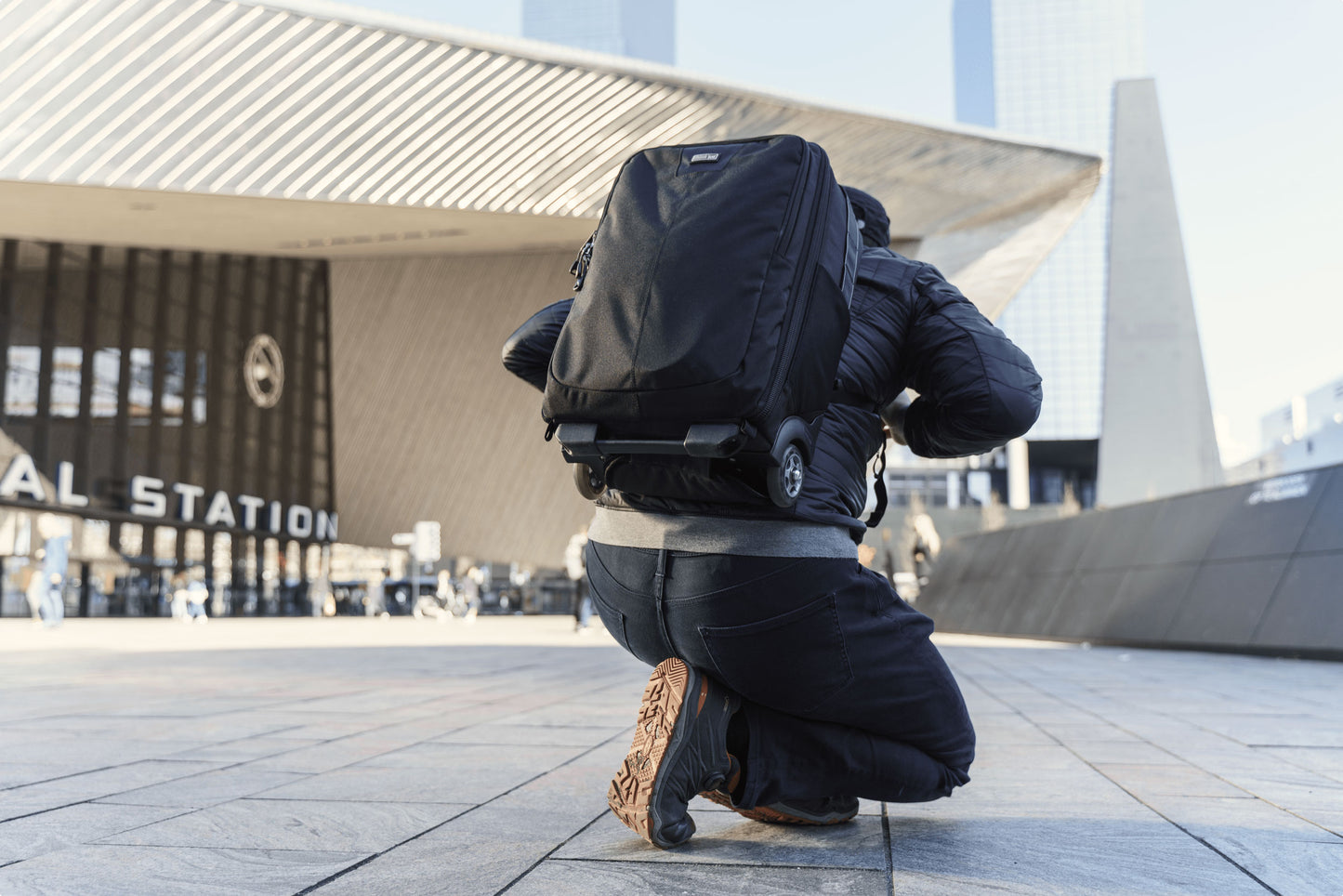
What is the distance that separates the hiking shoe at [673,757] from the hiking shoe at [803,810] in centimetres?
19

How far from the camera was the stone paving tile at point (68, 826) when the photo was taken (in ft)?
8.09

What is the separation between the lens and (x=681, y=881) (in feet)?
7.10

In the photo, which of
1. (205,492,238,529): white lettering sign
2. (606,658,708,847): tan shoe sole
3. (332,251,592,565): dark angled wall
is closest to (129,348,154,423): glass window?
(205,492,238,529): white lettering sign

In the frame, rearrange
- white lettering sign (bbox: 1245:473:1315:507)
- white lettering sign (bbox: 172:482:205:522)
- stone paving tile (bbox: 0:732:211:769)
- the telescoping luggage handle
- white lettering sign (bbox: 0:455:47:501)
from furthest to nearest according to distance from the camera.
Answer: white lettering sign (bbox: 172:482:205:522)
white lettering sign (bbox: 0:455:47:501)
white lettering sign (bbox: 1245:473:1315:507)
stone paving tile (bbox: 0:732:211:769)
the telescoping luggage handle

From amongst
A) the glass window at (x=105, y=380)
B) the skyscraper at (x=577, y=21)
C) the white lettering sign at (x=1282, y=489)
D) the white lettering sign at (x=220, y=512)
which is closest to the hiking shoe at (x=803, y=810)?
the white lettering sign at (x=1282, y=489)

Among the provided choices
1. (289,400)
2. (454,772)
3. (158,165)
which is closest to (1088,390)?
(289,400)

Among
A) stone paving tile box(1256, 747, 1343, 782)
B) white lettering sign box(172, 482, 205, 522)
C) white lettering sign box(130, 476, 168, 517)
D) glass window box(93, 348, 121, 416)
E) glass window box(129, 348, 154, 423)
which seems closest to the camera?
stone paving tile box(1256, 747, 1343, 782)

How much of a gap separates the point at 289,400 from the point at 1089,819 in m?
33.9

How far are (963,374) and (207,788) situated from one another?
2.49 metres

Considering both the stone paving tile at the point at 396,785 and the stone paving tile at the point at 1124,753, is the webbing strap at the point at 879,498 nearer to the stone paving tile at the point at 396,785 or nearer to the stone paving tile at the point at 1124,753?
the stone paving tile at the point at 396,785

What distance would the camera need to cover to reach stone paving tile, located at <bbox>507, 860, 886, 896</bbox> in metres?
2.09

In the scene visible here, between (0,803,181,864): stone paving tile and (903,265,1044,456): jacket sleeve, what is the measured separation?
2170mm

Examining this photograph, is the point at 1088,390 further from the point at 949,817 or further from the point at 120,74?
the point at 949,817

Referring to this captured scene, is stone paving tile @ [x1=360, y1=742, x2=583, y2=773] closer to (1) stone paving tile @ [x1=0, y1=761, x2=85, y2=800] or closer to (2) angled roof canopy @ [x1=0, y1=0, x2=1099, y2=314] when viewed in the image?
(1) stone paving tile @ [x1=0, y1=761, x2=85, y2=800]
